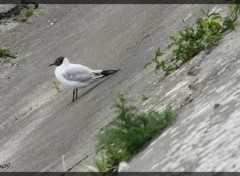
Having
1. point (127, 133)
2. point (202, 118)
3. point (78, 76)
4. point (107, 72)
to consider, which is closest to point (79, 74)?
point (78, 76)

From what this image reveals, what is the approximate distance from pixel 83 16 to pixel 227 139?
19.8ft

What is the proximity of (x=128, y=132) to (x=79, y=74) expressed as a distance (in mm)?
2838

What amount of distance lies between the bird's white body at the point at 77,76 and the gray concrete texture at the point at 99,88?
14 cm

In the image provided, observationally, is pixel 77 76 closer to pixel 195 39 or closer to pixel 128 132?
pixel 195 39

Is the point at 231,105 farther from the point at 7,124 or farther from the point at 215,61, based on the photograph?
the point at 7,124

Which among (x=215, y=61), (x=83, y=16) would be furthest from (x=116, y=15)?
(x=215, y=61)

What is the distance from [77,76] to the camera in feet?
22.3

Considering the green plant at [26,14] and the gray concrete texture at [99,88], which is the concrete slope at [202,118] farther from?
the green plant at [26,14]

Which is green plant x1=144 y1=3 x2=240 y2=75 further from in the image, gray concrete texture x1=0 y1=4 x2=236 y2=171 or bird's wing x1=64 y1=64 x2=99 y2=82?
bird's wing x1=64 y1=64 x2=99 y2=82

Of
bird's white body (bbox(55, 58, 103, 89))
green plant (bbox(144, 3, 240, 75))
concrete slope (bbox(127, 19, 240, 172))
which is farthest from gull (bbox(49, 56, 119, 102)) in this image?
concrete slope (bbox(127, 19, 240, 172))

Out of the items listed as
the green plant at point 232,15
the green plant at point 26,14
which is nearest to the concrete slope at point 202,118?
the green plant at point 232,15

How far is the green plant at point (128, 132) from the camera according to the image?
4.08m

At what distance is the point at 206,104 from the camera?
13.4 feet

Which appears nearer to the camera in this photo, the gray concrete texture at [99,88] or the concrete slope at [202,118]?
the concrete slope at [202,118]
